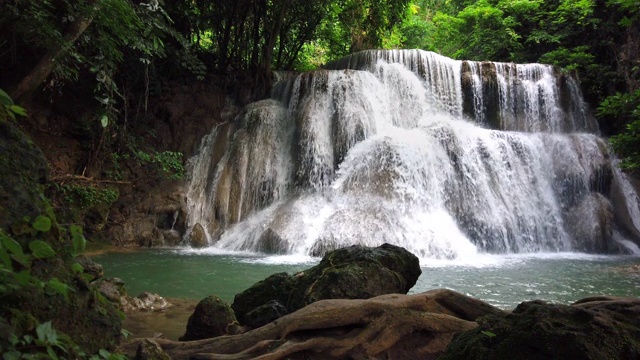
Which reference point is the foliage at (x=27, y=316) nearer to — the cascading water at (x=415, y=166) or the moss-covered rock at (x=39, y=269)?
the moss-covered rock at (x=39, y=269)

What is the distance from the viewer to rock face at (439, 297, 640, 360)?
2225mm

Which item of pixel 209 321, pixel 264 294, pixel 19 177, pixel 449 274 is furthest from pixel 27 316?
pixel 449 274

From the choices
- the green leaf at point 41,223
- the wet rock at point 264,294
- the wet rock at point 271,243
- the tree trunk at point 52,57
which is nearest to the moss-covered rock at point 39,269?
the green leaf at point 41,223

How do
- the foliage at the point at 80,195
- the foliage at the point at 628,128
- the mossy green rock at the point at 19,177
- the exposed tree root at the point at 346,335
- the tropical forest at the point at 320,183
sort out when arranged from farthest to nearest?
1. the foliage at the point at 80,195
2. the foliage at the point at 628,128
3. the exposed tree root at the point at 346,335
4. the tropical forest at the point at 320,183
5. the mossy green rock at the point at 19,177

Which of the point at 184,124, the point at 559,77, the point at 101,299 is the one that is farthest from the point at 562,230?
the point at 101,299

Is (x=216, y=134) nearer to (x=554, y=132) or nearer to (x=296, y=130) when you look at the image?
(x=296, y=130)

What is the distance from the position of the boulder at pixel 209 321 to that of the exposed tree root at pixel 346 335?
634 mm

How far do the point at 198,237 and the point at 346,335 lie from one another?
9648 millimetres

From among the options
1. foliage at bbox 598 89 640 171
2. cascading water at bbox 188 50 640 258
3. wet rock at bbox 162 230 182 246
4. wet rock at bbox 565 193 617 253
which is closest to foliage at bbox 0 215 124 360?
foliage at bbox 598 89 640 171

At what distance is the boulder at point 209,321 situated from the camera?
4039mm

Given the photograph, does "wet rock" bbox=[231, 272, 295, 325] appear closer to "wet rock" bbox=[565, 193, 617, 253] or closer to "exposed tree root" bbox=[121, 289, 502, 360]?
"exposed tree root" bbox=[121, 289, 502, 360]

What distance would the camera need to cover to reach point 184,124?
1459 centimetres

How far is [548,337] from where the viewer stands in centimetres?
228

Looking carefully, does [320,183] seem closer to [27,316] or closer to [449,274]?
[449,274]
